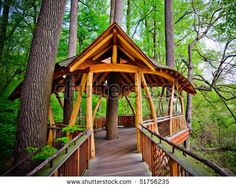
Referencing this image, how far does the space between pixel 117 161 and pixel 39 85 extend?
291 cm

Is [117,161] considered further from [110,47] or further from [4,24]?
[4,24]

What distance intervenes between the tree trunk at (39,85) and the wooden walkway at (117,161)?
157 cm

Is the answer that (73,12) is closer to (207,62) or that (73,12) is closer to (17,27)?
(17,27)

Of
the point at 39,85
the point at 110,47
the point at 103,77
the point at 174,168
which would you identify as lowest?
the point at 174,168

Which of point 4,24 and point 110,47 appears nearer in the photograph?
point 110,47

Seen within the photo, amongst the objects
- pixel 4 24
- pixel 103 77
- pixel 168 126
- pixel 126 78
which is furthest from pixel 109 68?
pixel 4 24

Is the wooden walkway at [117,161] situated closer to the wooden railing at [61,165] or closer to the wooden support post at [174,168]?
the wooden railing at [61,165]

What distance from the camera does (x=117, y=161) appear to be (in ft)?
16.1

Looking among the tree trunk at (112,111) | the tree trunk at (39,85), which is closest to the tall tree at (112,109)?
the tree trunk at (112,111)

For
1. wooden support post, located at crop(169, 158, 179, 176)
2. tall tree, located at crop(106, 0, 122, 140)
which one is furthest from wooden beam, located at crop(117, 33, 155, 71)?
wooden support post, located at crop(169, 158, 179, 176)

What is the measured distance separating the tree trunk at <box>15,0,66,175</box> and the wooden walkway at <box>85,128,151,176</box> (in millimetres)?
1567
